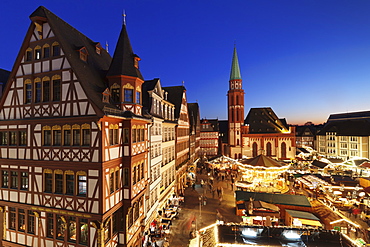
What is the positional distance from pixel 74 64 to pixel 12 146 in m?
7.32

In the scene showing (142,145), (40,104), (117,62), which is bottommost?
(142,145)

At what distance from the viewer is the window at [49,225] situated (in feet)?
39.1

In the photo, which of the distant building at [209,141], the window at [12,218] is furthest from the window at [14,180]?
the distant building at [209,141]

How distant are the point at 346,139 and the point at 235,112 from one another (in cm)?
3780

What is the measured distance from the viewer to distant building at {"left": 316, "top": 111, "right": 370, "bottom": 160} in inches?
2276

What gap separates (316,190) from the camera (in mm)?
26922

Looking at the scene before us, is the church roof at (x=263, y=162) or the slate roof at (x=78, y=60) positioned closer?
the slate roof at (x=78, y=60)

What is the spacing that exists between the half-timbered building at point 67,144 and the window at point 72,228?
0.18ft

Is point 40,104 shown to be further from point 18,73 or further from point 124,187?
point 124,187

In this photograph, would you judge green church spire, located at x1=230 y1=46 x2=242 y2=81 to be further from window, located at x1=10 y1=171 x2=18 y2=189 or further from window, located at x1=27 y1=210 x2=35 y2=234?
window, located at x1=27 y1=210 x2=35 y2=234

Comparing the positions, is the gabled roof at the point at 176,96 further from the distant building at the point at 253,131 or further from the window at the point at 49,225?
the distant building at the point at 253,131

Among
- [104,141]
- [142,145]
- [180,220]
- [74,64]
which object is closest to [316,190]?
[180,220]

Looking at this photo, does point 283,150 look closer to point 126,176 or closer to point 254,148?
point 254,148

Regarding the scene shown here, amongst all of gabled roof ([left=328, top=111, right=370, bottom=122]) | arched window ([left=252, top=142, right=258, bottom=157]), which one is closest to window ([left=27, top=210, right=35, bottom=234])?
arched window ([left=252, top=142, right=258, bottom=157])
